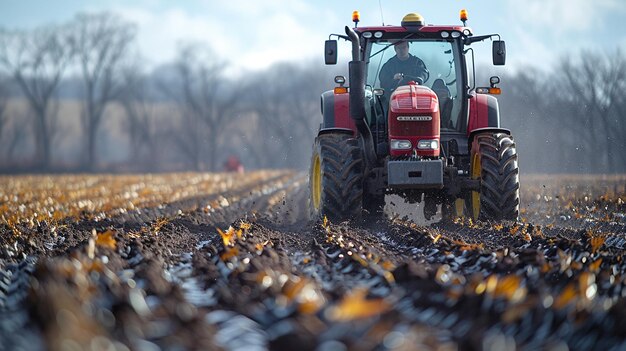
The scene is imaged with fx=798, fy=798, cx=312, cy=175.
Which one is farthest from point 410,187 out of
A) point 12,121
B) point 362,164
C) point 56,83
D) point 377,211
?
point 12,121

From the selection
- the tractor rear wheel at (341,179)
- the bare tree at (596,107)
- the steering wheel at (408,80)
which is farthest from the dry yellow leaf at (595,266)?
the bare tree at (596,107)

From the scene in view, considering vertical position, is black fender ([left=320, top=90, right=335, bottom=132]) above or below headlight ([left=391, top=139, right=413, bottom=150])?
above

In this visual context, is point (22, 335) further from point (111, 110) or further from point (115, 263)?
point (111, 110)

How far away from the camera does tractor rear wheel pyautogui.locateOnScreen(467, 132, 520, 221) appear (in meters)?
8.93

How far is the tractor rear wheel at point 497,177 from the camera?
29.3 feet

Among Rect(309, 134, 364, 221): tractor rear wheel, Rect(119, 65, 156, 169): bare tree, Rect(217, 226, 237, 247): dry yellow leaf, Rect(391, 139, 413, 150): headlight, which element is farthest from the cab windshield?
Rect(119, 65, 156, 169): bare tree

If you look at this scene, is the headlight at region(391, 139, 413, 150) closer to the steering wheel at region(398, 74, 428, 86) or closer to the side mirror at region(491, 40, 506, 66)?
the steering wheel at region(398, 74, 428, 86)

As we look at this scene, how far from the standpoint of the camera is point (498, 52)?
361 inches

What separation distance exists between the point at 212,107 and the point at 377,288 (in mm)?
73967

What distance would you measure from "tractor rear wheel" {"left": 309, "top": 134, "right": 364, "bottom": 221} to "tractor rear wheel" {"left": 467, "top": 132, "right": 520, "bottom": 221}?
1379mm

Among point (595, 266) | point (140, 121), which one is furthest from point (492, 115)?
point (140, 121)

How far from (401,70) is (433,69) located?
41 centimetres

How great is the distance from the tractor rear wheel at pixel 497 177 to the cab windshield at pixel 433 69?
632 millimetres

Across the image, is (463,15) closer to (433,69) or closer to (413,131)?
(433,69)
